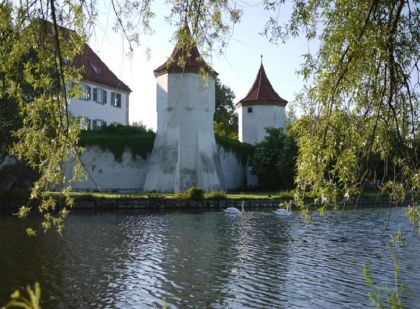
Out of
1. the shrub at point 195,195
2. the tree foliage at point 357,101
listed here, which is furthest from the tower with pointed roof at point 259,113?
the tree foliage at point 357,101

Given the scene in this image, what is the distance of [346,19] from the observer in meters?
5.80

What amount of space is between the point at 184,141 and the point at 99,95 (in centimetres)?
990

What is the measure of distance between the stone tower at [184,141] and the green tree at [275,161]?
4354mm

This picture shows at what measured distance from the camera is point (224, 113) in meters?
54.8

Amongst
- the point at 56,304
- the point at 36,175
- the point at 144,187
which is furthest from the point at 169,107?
the point at 56,304

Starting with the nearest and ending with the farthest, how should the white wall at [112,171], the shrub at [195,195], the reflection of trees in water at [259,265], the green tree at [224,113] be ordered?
the reflection of trees in water at [259,265], the shrub at [195,195], the white wall at [112,171], the green tree at [224,113]

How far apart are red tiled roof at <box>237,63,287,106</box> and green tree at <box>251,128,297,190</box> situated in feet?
19.1

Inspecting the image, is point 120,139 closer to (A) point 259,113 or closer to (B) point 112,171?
(B) point 112,171

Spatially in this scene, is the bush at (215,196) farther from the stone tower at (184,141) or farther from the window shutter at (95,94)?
the window shutter at (95,94)

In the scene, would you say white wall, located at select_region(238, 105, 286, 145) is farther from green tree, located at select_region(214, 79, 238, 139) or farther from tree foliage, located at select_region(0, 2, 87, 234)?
tree foliage, located at select_region(0, 2, 87, 234)

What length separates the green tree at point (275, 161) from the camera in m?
Result: 37.9

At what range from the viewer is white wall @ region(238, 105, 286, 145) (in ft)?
151

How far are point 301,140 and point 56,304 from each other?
5477 millimetres

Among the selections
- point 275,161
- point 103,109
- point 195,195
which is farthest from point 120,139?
point 275,161
